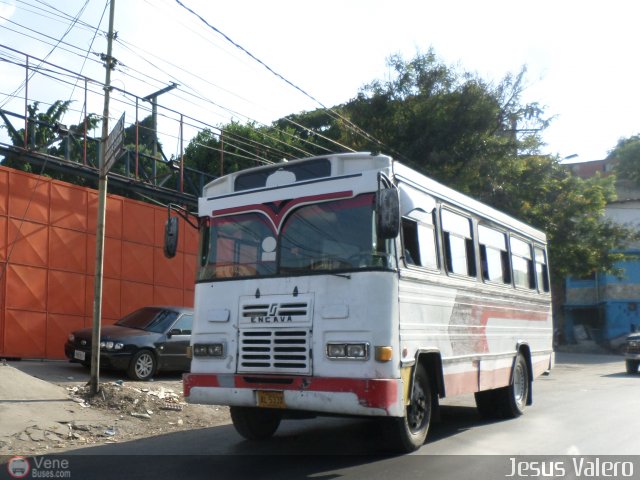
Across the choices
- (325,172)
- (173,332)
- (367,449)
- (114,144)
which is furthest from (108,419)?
(325,172)

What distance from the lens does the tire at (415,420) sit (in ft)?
24.7

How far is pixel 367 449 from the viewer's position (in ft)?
27.1

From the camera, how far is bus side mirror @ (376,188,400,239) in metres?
6.78

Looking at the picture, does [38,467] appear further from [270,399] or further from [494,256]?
[494,256]

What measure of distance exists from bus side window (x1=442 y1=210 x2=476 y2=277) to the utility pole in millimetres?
5661

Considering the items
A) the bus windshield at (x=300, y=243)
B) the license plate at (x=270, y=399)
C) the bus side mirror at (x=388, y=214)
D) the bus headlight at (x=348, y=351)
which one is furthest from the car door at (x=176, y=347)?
the bus side mirror at (x=388, y=214)

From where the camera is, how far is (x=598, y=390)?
16.0 m

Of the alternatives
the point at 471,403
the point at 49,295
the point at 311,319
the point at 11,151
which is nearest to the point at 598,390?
the point at 471,403

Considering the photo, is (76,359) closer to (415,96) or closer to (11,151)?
(11,151)

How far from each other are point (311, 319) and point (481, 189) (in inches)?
676

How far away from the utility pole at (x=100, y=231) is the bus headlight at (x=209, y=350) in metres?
3.83

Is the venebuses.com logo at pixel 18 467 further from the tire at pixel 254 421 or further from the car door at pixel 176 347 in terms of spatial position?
the car door at pixel 176 347

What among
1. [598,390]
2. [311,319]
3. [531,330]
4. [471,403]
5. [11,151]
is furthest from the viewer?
[598,390]

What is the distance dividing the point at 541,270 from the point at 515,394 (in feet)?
9.84
